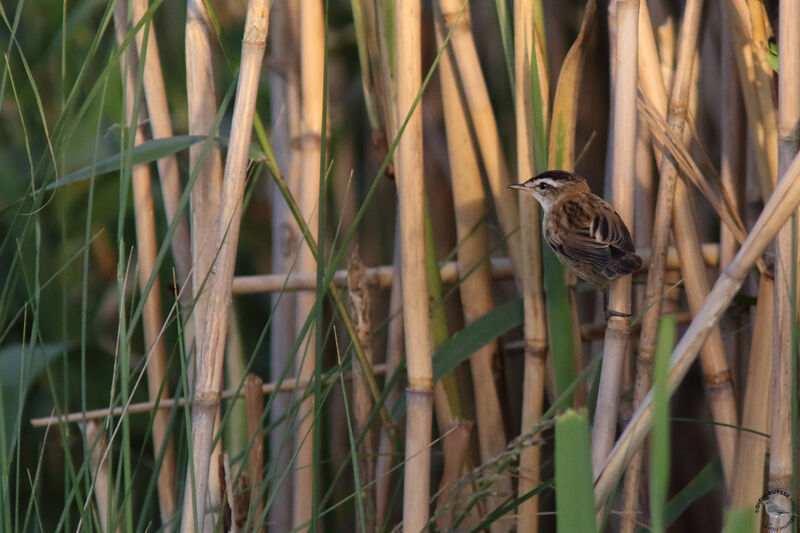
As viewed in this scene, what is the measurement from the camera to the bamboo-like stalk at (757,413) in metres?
1.32

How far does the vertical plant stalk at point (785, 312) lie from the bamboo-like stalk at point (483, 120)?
452 mm

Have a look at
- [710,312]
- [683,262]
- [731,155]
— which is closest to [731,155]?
[731,155]

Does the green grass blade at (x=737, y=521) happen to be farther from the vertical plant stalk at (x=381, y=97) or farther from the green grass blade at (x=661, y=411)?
the vertical plant stalk at (x=381, y=97)

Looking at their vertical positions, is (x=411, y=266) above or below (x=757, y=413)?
above

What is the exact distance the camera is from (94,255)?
2320 millimetres

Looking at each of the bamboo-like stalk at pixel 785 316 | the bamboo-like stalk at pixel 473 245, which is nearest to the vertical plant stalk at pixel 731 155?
the bamboo-like stalk at pixel 785 316

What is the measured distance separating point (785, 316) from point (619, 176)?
1.00 ft

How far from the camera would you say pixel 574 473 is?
22.6 inches

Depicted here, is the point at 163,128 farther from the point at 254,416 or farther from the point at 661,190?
the point at 661,190

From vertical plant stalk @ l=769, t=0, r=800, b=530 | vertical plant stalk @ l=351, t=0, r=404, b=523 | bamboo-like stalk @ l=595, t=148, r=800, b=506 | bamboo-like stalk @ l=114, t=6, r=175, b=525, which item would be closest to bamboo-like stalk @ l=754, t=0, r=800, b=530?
vertical plant stalk @ l=769, t=0, r=800, b=530

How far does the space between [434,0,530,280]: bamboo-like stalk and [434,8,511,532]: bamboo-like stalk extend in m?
0.03

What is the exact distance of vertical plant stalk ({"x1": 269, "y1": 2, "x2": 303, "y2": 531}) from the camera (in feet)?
5.58

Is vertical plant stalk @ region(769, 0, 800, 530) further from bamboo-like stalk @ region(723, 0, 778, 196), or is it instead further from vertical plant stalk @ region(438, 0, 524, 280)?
vertical plant stalk @ region(438, 0, 524, 280)

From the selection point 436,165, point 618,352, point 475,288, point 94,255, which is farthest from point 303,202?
point 94,255
